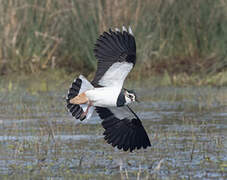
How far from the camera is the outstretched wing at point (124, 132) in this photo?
6.88 metres

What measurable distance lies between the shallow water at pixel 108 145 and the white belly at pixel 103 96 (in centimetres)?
53

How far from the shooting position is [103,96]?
6852mm

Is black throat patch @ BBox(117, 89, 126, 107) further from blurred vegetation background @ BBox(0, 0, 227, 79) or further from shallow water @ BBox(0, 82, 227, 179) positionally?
blurred vegetation background @ BBox(0, 0, 227, 79)

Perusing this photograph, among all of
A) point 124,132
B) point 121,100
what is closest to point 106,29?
point 124,132

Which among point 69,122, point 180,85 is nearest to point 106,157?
point 69,122

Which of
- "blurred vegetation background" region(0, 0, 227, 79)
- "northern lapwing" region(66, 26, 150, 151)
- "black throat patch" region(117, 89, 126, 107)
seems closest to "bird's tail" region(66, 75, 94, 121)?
"northern lapwing" region(66, 26, 150, 151)

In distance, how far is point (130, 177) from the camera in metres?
5.86

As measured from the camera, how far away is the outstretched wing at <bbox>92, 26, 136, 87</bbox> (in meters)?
6.67

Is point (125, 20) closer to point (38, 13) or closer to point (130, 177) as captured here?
point (38, 13)

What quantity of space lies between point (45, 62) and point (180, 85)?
2737 mm

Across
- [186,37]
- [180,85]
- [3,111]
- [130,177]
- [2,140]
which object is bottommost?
[130,177]

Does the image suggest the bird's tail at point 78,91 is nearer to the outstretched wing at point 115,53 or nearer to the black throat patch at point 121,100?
the outstretched wing at point 115,53

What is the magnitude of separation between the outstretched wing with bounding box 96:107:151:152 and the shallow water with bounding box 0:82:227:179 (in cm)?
12

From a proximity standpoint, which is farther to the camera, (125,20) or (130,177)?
(125,20)
